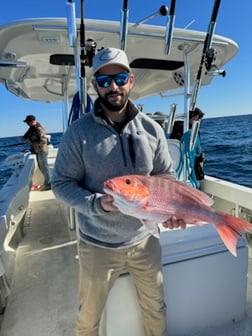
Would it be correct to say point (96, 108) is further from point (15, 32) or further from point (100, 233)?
point (15, 32)

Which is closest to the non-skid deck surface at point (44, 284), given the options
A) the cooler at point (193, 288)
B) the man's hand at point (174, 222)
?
the cooler at point (193, 288)

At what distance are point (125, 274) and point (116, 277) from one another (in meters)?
0.09

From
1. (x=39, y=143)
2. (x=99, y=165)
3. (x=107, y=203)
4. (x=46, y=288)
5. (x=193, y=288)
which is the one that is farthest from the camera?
(x=39, y=143)

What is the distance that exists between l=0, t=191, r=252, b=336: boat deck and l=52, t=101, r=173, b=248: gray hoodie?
924mm

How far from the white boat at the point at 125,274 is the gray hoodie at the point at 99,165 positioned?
0.32 meters

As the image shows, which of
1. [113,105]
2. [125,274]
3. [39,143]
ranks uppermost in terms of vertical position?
[113,105]

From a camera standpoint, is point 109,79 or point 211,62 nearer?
point 109,79

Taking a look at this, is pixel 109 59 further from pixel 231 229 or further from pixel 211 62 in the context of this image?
pixel 211 62

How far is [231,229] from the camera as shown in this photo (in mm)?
1034

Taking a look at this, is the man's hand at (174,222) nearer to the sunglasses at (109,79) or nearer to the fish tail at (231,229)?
the fish tail at (231,229)

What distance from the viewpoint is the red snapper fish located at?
0.95 m

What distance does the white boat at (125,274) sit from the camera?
1.51 meters

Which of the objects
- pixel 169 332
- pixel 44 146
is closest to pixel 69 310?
pixel 169 332

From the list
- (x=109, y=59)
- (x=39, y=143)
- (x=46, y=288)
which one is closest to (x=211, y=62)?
(x=109, y=59)
